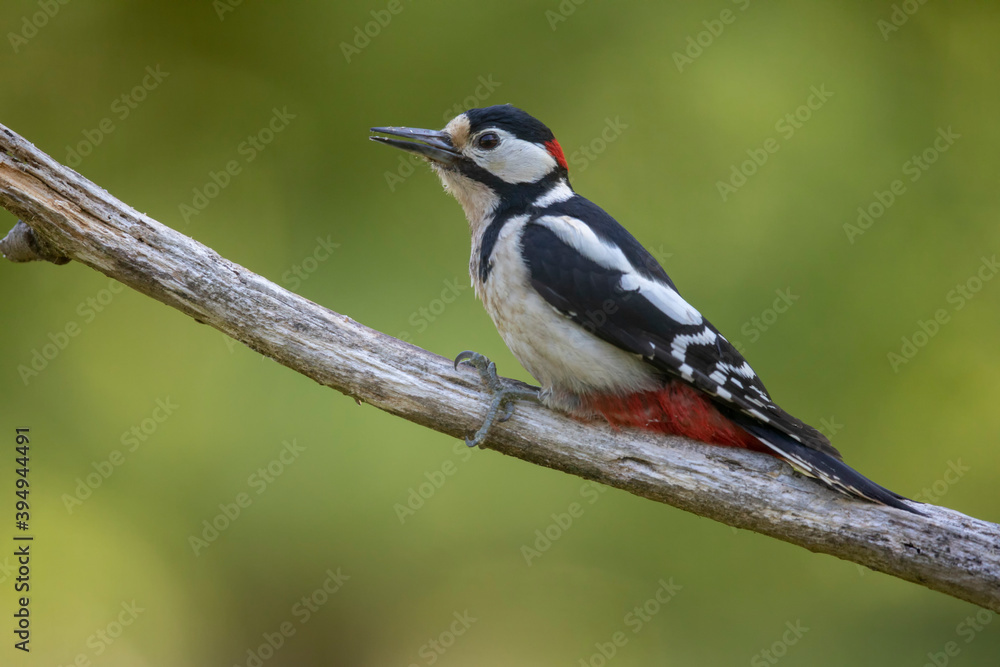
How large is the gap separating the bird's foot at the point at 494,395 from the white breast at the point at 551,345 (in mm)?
82

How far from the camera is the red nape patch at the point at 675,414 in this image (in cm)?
206

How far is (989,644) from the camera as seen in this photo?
137 inches

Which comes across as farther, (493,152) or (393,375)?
(493,152)

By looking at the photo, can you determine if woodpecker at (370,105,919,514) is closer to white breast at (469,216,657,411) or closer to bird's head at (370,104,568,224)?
white breast at (469,216,657,411)

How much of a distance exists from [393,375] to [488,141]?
761 mm

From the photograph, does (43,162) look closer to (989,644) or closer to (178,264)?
(178,264)

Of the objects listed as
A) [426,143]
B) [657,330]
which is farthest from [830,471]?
[426,143]

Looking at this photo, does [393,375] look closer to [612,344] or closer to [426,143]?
[612,344]

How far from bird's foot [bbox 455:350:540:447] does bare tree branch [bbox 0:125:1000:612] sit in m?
0.03

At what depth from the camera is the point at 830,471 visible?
1861 millimetres

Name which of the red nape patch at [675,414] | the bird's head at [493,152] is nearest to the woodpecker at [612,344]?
the red nape patch at [675,414]

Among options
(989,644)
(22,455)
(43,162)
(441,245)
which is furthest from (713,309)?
(22,455)

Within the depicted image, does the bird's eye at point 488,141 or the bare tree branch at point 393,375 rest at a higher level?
the bird's eye at point 488,141

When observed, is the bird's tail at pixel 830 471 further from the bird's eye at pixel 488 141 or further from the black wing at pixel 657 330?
the bird's eye at pixel 488 141
